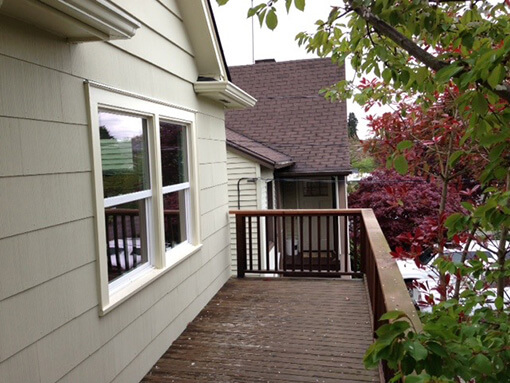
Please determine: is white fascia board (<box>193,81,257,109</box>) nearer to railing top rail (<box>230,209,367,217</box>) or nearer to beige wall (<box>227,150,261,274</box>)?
railing top rail (<box>230,209,367,217</box>)

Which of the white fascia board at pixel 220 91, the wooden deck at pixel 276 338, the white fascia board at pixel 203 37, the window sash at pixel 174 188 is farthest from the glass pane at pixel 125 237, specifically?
the white fascia board at pixel 203 37

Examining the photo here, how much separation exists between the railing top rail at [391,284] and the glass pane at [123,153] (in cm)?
183

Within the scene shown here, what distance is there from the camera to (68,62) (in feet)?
7.93

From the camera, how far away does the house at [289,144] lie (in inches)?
342

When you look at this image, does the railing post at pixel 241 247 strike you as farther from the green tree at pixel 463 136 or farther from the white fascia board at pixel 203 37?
Result: the green tree at pixel 463 136

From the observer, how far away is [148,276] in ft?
11.1

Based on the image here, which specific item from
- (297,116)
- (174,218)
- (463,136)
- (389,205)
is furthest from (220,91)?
(389,205)

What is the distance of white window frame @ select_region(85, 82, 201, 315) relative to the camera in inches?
105

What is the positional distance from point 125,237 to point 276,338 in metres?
1.64

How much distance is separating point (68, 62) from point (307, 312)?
10.8 ft

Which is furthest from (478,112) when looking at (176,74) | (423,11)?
(176,74)

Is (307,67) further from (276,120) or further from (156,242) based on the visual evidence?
(156,242)

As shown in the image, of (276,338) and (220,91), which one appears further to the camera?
(220,91)

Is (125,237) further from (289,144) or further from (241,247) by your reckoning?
(289,144)
